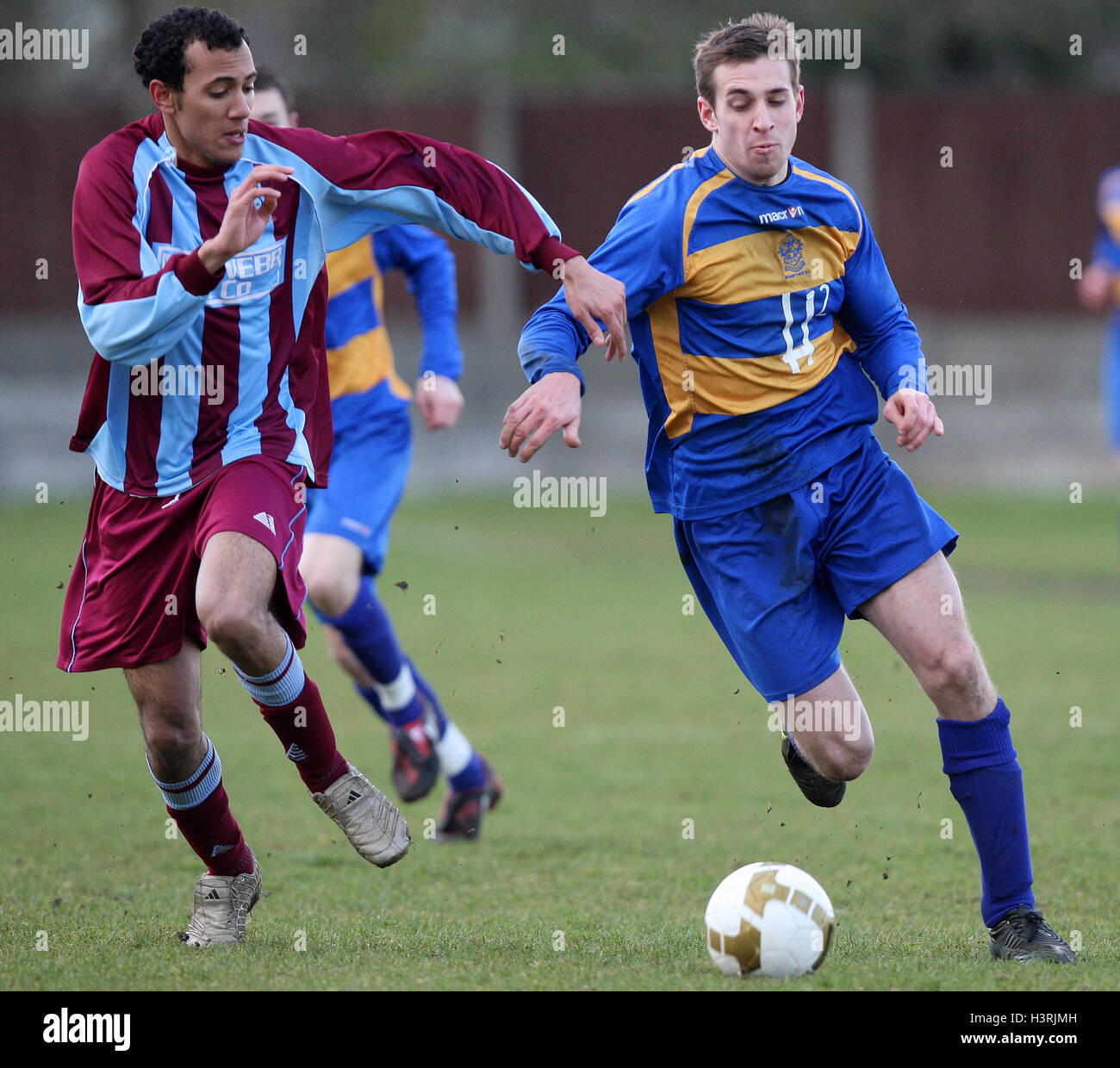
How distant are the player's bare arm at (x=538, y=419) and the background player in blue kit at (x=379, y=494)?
2.23 metres

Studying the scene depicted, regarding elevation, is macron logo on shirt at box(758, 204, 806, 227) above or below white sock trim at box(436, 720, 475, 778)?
above

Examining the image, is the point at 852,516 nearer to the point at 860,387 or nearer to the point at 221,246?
the point at 860,387

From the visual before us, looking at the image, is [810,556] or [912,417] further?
[810,556]

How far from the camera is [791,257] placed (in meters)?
4.29

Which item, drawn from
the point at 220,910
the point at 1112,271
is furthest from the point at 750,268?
the point at 1112,271

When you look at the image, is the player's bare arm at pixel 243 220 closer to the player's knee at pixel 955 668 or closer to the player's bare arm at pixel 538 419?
the player's bare arm at pixel 538 419

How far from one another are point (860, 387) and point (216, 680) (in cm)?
540

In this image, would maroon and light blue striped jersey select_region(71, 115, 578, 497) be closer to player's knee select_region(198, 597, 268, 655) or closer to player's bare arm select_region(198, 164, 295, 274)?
player's bare arm select_region(198, 164, 295, 274)

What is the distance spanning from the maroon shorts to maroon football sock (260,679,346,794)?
25 centimetres

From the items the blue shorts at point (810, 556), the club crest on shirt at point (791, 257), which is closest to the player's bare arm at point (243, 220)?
the club crest on shirt at point (791, 257)

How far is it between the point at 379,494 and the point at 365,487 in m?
0.06

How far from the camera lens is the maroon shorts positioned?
13.6 ft

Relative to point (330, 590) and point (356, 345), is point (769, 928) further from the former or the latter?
point (356, 345)

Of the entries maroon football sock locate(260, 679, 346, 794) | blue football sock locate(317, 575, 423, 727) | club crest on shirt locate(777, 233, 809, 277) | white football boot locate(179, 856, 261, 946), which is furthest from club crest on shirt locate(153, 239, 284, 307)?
blue football sock locate(317, 575, 423, 727)
